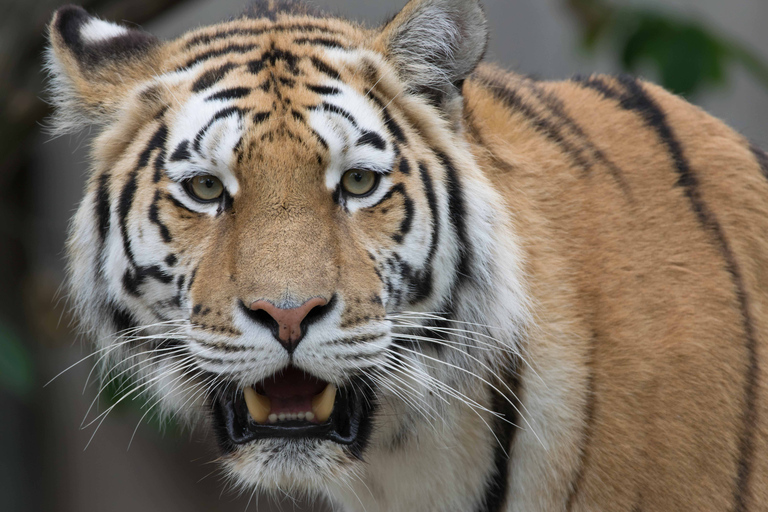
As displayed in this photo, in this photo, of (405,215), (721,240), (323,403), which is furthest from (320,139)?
(721,240)

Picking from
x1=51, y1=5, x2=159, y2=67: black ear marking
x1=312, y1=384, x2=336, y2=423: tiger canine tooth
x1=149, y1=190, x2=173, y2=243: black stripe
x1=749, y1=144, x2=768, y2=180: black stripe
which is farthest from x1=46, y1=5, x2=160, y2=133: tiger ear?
x1=749, y1=144, x2=768, y2=180: black stripe

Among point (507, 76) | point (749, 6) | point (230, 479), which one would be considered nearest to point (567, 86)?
point (507, 76)

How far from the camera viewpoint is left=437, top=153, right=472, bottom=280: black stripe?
1.40 meters

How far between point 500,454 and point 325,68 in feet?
2.52

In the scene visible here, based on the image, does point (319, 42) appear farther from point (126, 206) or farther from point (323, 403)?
point (323, 403)

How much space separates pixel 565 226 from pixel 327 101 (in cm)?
52

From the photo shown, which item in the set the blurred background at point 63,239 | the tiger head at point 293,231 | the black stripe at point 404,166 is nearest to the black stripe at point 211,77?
the tiger head at point 293,231

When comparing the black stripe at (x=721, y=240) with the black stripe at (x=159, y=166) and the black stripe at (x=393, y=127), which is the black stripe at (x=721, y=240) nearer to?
the black stripe at (x=393, y=127)

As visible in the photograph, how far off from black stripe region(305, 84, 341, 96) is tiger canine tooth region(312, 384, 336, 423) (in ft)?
1.60

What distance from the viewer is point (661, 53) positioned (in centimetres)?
223

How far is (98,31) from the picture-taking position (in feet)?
5.01

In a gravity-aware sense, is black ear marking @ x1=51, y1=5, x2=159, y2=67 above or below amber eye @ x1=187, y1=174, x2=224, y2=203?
above

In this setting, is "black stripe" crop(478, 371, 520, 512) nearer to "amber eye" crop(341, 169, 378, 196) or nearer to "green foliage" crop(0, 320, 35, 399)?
"amber eye" crop(341, 169, 378, 196)

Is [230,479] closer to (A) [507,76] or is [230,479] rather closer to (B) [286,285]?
(B) [286,285]
